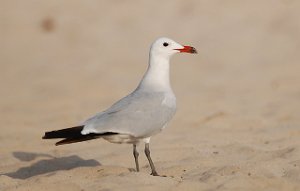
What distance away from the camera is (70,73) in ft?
43.3

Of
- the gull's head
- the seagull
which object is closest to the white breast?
the seagull

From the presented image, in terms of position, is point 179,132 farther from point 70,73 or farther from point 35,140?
point 70,73

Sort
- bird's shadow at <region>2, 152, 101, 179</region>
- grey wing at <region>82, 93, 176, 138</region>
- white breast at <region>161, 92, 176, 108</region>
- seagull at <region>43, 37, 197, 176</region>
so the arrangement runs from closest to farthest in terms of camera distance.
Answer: seagull at <region>43, 37, 197, 176</region>
grey wing at <region>82, 93, 176, 138</region>
white breast at <region>161, 92, 176, 108</region>
bird's shadow at <region>2, 152, 101, 179</region>

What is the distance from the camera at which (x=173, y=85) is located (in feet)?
40.4

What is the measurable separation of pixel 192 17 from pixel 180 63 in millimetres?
2277

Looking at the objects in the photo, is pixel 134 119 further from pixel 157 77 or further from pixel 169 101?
pixel 157 77

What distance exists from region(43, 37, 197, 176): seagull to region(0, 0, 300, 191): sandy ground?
1.14ft

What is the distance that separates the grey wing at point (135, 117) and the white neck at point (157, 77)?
24cm

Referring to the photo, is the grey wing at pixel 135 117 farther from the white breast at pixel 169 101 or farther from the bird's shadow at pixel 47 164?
the bird's shadow at pixel 47 164

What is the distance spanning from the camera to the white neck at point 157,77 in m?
6.94

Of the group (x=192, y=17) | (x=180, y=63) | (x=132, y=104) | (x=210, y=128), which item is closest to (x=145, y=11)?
(x=192, y=17)

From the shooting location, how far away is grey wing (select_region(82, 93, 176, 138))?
20.7 feet

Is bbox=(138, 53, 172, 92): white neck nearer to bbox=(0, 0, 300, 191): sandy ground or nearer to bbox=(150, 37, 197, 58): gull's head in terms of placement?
bbox=(150, 37, 197, 58): gull's head

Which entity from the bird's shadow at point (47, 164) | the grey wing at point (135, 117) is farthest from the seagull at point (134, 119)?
the bird's shadow at point (47, 164)
